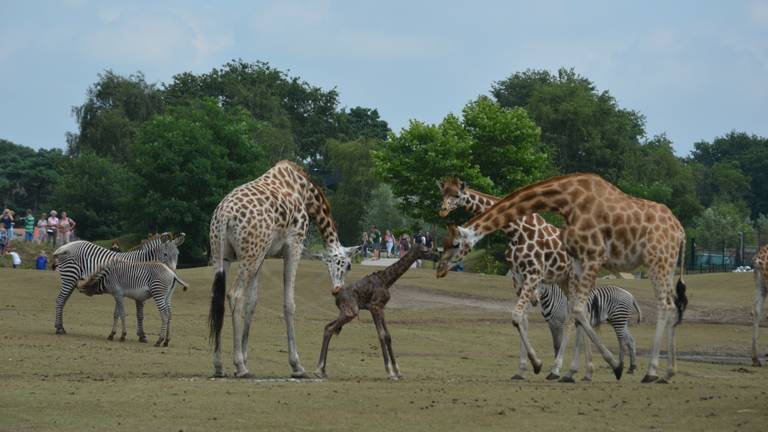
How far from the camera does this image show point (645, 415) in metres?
16.1

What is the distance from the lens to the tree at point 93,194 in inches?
3873

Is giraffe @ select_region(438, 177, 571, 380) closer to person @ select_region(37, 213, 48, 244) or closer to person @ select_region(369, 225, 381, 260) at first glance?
person @ select_region(369, 225, 381, 260)

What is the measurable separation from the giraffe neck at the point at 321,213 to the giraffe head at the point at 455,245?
235 cm

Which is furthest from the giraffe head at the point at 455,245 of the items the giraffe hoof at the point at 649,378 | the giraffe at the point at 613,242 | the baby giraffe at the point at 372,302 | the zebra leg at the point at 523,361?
the giraffe hoof at the point at 649,378

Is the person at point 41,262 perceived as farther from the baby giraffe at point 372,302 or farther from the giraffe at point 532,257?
the giraffe at point 532,257

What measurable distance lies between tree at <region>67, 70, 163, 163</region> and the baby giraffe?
89307mm

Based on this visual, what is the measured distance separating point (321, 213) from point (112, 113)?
88258 millimetres

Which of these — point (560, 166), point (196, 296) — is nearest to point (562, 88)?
point (560, 166)

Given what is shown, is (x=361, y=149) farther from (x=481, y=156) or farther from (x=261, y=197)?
(x=261, y=197)

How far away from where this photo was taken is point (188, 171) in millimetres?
78688

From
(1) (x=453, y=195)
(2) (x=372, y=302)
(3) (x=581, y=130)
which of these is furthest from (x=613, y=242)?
(3) (x=581, y=130)

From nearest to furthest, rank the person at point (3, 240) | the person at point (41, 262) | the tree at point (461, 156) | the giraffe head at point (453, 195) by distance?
the giraffe head at point (453, 195), the person at point (41, 262), the person at point (3, 240), the tree at point (461, 156)

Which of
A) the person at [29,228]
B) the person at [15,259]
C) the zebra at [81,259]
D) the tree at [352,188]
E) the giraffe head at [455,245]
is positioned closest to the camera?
the giraffe head at [455,245]

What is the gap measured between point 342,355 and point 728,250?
45901 mm
